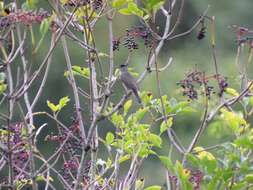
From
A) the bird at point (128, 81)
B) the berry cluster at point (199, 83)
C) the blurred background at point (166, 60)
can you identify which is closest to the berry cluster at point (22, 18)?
the berry cluster at point (199, 83)

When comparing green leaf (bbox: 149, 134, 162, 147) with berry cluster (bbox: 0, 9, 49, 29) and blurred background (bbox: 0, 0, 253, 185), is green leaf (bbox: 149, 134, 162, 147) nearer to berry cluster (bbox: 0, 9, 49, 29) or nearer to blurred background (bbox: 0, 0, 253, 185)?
berry cluster (bbox: 0, 9, 49, 29)

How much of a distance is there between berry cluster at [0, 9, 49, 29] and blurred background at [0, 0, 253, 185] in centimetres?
675

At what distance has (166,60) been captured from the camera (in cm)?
1573

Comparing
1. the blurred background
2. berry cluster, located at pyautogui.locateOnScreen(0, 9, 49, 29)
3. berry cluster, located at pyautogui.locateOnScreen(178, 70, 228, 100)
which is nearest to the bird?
berry cluster, located at pyautogui.locateOnScreen(178, 70, 228, 100)

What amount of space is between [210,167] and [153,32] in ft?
2.38

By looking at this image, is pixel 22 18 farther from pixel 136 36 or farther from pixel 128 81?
pixel 128 81

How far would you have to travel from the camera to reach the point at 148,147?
3.07 metres

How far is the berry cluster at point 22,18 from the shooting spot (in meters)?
2.63

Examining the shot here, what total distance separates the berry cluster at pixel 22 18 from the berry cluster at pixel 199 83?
1.58 ft

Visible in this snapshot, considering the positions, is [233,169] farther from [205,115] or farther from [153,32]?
[153,32]

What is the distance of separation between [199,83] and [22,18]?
0.57 metres

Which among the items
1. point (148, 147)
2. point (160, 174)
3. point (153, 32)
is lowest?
point (160, 174)

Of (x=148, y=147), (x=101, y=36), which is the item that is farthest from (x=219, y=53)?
(x=148, y=147)

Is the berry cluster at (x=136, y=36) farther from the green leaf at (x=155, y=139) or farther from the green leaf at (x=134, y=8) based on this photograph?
the green leaf at (x=155, y=139)
